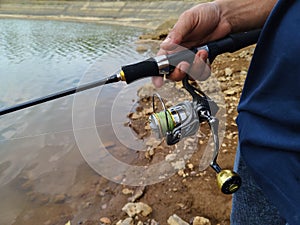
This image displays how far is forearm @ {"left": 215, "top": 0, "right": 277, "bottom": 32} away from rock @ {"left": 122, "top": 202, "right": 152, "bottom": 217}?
3.85ft

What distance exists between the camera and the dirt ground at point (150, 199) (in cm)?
177

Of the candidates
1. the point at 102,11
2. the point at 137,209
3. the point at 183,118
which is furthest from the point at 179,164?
the point at 102,11

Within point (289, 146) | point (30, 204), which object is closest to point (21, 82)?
point (30, 204)

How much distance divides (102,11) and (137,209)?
12.3 metres

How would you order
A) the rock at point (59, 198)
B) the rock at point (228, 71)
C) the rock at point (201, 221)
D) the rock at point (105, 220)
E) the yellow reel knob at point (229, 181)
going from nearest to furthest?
1. the yellow reel knob at point (229, 181)
2. the rock at point (201, 221)
3. the rock at point (105, 220)
4. the rock at point (59, 198)
5. the rock at point (228, 71)

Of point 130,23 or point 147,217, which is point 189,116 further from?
point 130,23

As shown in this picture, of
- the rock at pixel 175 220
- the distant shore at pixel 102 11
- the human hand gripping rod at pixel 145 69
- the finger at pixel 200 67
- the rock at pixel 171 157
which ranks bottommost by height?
the distant shore at pixel 102 11

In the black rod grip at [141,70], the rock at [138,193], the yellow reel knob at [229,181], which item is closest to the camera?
the yellow reel knob at [229,181]

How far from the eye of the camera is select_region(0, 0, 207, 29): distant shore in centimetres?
1067

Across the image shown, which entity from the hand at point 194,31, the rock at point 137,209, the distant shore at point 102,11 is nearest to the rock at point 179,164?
the rock at point 137,209

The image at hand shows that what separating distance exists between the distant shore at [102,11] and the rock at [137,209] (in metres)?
8.68

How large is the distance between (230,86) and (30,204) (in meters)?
2.40

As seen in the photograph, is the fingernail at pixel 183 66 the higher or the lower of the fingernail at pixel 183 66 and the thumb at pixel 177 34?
the lower

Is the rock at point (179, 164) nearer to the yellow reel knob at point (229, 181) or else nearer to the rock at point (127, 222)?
the rock at point (127, 222)
